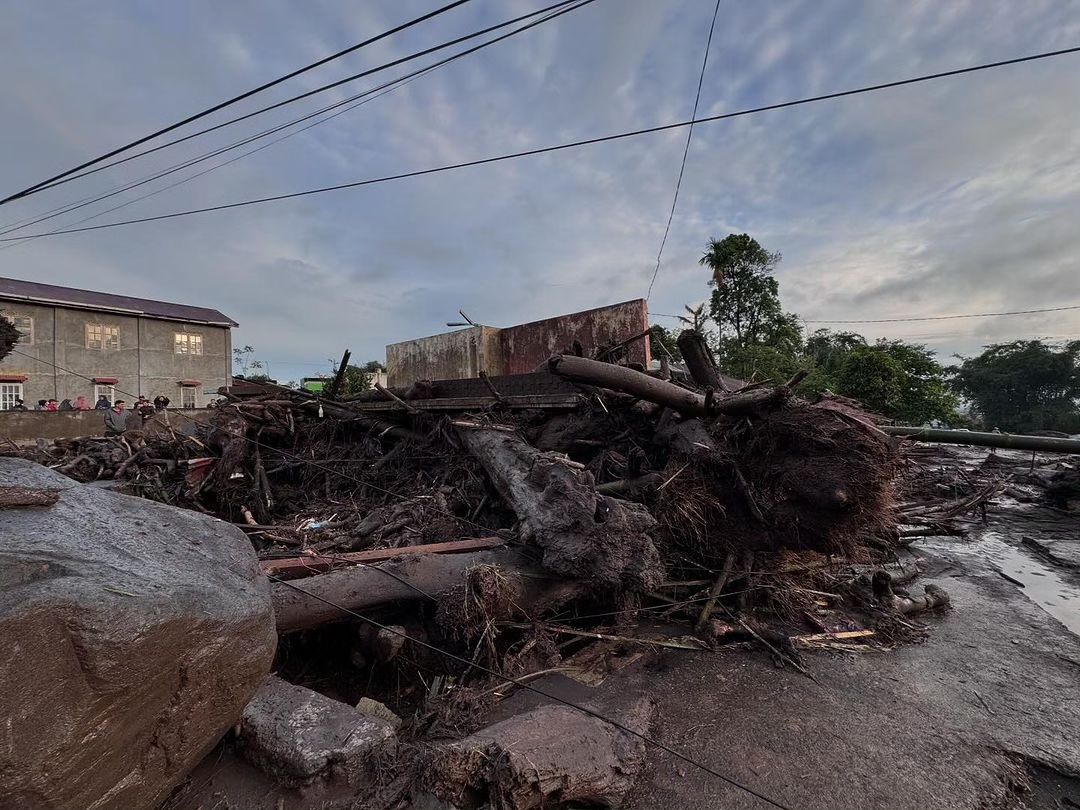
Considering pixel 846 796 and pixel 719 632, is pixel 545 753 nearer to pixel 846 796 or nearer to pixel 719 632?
pixel 846 796

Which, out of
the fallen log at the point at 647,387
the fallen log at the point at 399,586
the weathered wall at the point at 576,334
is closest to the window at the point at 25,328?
the weathered wall at the point at 576,334

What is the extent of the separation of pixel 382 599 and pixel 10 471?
1.82m

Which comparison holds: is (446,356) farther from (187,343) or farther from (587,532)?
(187,343)

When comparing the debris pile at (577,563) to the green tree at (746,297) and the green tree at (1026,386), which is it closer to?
the green tree at (746,297)

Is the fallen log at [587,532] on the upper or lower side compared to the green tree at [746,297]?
lower

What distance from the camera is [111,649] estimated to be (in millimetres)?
1410

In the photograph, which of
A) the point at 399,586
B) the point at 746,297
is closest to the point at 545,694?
the point at 399,586

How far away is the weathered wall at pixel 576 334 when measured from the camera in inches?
296

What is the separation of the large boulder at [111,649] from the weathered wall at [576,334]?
5.05 meters

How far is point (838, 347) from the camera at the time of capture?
28.5 meters

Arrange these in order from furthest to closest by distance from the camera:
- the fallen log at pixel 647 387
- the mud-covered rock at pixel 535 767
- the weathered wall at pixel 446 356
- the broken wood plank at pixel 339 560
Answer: the weathered wall at pixel 446 356 → the fallen log at pixel 647 387 → the broken wood plank at pixel 339 560 → the mud-covered rock at pixel 535 767

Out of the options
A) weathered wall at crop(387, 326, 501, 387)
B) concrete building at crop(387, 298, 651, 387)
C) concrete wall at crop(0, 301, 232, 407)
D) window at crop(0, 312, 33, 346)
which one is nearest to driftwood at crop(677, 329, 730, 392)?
concrete building at crop(387, 298, 651, 387)

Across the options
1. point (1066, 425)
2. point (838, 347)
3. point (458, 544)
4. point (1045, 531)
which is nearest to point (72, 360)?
point (458, 544)

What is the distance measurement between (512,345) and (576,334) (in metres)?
1.58
